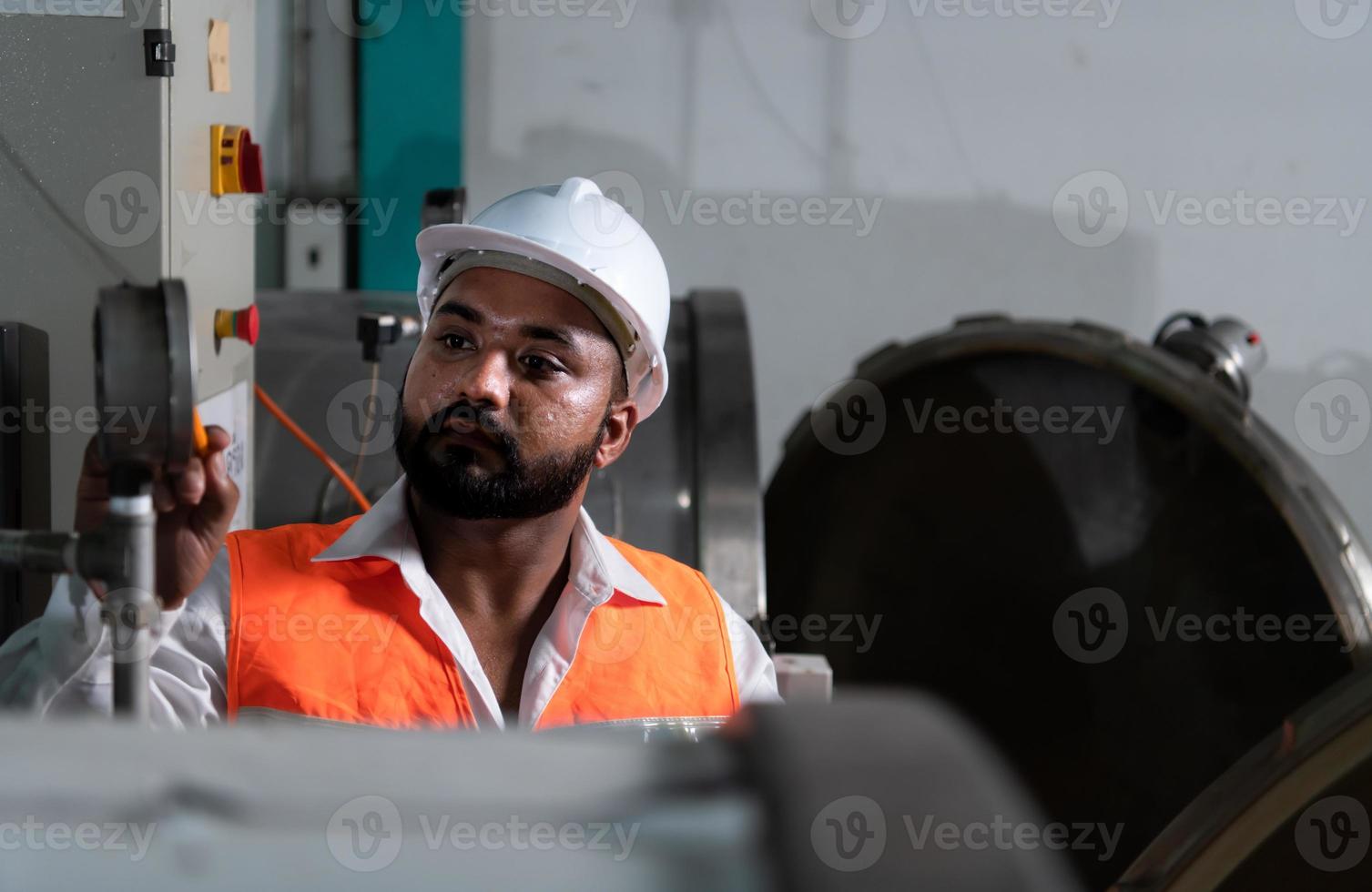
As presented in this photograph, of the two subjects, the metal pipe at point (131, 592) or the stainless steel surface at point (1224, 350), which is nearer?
the metal pipe at point (131, 592)

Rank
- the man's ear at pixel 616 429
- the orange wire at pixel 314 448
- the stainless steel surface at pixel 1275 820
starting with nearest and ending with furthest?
1. the stainless steel surface at pixel 1275 820
2. the man's ear at pixel 616 429
3. the orange wire at pixel 314 448

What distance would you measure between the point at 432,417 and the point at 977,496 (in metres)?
1.24

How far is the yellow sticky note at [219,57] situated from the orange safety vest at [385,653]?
0.57m

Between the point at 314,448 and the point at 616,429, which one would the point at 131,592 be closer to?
the point at 616,429

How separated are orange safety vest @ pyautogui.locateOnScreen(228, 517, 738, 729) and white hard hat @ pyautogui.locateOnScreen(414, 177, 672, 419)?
12.2 inches

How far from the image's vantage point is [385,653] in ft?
4.22

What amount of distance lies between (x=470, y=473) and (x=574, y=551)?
188 mm

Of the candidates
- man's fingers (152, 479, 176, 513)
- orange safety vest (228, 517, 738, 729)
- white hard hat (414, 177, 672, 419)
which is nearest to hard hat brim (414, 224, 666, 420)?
white hard hat (414, 177, 672, 419)

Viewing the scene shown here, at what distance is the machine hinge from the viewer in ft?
4.44

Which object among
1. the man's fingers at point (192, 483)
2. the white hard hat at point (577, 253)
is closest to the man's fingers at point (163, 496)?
the man's fingers at point (192, 483)

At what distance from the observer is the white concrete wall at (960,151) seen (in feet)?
10.2

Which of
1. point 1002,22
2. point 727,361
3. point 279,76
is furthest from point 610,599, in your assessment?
point 1002,22

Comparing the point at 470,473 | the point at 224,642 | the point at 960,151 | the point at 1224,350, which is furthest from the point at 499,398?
the point at 960,151

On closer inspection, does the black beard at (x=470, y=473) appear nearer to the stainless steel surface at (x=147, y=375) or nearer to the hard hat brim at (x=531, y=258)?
the hard hat brim at (x=531, y=258)
